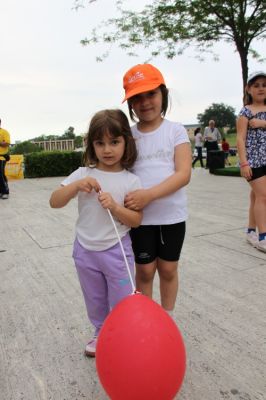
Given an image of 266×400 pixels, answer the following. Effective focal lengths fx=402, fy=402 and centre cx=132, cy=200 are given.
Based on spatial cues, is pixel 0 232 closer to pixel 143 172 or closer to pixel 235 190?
pixel 143 172

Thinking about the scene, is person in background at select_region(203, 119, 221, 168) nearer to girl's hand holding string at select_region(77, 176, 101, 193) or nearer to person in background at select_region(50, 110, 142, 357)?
person in background at select_region(50, 110, 142, 357)

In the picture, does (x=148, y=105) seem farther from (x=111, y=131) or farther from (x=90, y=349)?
(x=90, y=349)

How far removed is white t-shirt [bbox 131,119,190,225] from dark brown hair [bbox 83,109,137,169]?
0.08 metres

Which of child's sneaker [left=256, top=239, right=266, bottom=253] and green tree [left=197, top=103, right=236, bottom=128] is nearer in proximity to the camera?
child's sneaker [left=256, top=239, right=266, bottom=253]

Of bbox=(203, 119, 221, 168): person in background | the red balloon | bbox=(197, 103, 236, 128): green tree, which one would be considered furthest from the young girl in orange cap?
bbox=(197, 103, 236, 128): green tree

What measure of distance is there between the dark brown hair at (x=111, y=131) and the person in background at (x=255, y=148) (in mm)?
2277

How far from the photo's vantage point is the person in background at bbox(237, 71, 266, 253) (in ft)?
13.1

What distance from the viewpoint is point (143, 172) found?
7.03 feet

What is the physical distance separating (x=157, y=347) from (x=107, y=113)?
3.68ft

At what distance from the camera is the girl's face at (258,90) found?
3.88m

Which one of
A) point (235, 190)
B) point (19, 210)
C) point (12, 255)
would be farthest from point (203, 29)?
point (12, 255)

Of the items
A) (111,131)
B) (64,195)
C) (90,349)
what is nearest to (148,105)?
(111,131)

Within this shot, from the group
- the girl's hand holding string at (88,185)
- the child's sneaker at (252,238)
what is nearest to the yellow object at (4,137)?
the child's sneaker at (252,238)

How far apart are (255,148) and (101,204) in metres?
2.64
